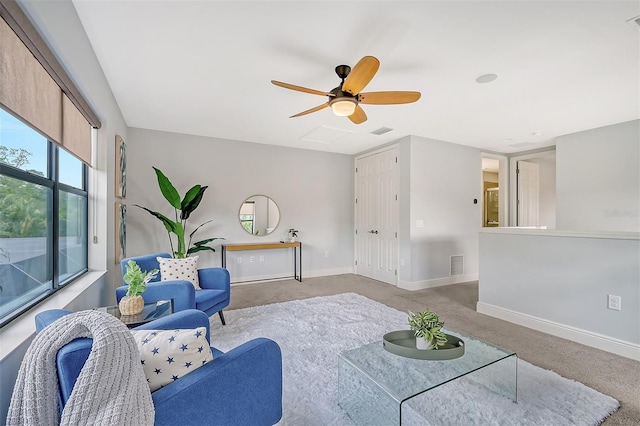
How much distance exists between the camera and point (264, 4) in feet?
5.95

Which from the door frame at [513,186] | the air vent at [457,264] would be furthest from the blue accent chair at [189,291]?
the door frame at [513,186]

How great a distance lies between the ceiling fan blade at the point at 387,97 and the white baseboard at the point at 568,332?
2.58 meters

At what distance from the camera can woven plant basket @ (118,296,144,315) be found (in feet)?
6.37

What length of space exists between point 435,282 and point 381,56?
3808 mm

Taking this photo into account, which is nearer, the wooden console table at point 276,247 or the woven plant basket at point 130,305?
the woven plant basket at point 130,305

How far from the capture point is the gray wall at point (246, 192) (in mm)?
4398

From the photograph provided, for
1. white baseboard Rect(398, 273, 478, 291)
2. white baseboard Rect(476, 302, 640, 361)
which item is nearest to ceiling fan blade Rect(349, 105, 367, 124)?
white baseboard Rect(476, 302, 640, 361)

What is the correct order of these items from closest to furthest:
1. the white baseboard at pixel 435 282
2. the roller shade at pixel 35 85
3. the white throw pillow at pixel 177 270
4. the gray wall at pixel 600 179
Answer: the roller shade at pixel 35 85, the white throw pillow at pixel 177 270, the gray wall at pixel 600 179, the white baseboard at pixel 435 282

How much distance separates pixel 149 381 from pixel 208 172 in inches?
161

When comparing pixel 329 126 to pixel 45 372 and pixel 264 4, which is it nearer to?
pixel 264 4

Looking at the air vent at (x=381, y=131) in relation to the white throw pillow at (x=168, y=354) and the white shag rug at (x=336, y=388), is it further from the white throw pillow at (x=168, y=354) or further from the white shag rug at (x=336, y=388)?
the white throw pillow at (x=168, y=354)

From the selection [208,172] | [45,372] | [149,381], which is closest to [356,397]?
[149,381]

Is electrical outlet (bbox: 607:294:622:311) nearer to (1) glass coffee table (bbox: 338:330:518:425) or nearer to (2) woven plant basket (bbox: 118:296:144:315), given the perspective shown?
(1) glass coffee table (bbox: 338:330:518:425)

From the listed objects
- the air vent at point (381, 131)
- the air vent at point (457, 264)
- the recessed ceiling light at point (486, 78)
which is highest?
the air vent at point (381, 131)
